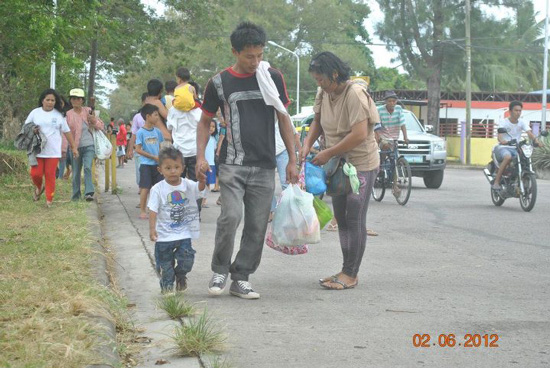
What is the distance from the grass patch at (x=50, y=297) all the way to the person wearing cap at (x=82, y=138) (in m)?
3.07

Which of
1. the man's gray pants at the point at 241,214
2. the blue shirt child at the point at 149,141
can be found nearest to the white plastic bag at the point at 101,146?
the blue shirt child at the point at 149,141

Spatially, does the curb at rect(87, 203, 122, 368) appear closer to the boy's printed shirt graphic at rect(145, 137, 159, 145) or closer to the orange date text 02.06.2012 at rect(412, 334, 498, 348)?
the boy's printed shirt graphic at rect(145, 137, 159, 145)

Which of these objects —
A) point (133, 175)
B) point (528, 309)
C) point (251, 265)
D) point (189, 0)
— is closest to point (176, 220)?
point (251, 265)

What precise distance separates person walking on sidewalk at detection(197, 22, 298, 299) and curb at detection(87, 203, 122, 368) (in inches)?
39.0

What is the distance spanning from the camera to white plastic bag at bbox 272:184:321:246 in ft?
24.4

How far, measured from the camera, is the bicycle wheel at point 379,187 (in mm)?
16578

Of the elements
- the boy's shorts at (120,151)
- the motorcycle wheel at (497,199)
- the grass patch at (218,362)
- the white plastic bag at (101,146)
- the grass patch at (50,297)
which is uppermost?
the white plastic bag at (101,146)

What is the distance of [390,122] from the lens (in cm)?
1717

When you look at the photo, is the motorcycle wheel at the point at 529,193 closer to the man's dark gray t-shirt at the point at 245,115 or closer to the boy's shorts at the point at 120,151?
the man's dark gray t-shirt at the point at 245,115

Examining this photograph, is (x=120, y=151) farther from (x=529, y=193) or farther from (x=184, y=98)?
(x=184, y=98)

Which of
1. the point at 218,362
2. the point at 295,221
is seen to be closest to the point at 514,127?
the point at 295,221

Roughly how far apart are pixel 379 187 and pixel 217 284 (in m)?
9.94

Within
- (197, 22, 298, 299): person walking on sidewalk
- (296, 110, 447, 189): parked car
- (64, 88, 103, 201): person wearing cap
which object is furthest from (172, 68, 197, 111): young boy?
(296, 110, 447, 189): parked car

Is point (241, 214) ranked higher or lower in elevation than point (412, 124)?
lower
